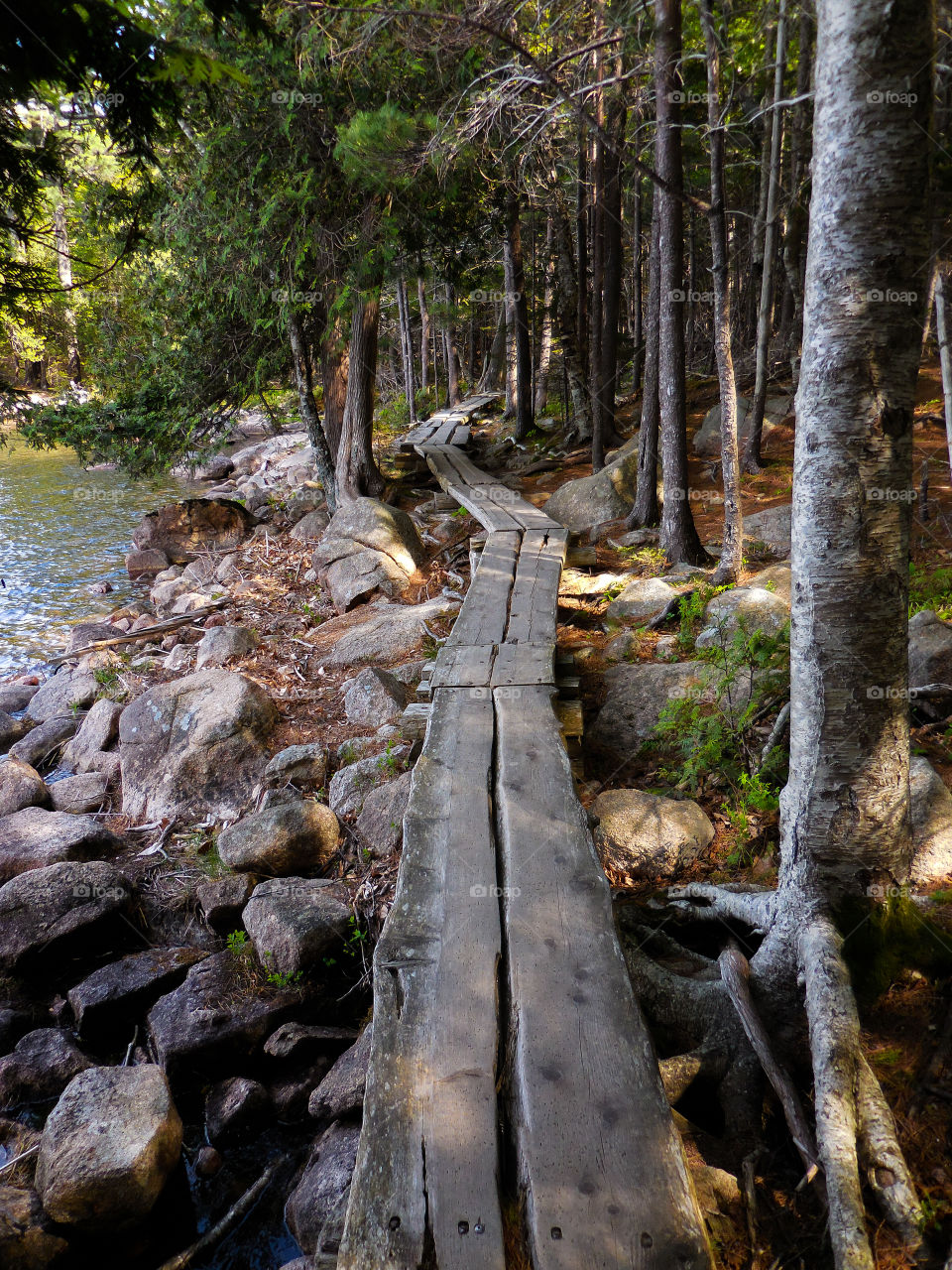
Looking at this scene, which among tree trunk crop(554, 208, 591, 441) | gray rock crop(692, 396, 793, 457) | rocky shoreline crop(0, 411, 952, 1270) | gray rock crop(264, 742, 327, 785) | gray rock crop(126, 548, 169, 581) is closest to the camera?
rocky shoreline crop(0, 411, 952, 1270)

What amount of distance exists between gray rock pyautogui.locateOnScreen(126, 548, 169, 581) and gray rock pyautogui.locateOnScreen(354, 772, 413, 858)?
1110 cm

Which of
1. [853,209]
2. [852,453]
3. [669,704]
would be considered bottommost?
[669,704]

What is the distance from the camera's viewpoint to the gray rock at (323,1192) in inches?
119

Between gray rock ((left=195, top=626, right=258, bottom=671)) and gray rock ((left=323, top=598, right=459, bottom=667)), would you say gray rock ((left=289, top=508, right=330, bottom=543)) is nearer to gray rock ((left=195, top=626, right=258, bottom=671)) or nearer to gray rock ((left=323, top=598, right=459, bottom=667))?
gray rock ((left=195, top=626, right=258, bottom=671))

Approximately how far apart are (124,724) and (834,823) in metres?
6.28

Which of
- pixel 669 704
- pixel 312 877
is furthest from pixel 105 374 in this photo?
pixel 669 704

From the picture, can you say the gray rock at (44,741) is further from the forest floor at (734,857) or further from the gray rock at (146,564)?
the gray rock at (146,564)

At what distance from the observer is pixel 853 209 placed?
2.49 metres

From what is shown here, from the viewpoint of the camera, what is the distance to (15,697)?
32.2 ft

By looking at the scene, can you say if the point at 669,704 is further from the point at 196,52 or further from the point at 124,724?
Answer: the point at 124,724

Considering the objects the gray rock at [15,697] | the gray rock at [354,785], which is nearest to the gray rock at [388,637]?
the gray rock at [354,785]

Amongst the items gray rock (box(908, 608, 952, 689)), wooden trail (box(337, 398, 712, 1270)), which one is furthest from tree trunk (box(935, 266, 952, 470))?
wooden trail (box(337, 398, 712, 1270))

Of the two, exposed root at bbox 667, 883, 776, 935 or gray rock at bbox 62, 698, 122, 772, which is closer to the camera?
exposed root at bbox 667, 883, 776, 935

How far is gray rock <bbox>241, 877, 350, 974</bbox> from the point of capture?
4480 mm
